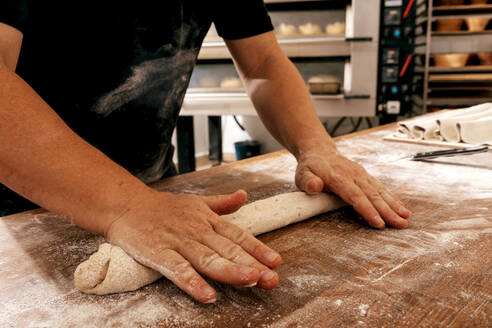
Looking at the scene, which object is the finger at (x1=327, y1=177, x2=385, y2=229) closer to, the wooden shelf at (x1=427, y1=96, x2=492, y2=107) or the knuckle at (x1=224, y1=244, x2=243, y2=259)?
the knuckle at (x1=224, y1=244, x2=243, y2=259)

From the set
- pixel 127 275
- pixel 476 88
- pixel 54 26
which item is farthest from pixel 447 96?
pixel 127 275

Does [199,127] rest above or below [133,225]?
below

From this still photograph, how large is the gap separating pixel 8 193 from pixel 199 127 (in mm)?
3376

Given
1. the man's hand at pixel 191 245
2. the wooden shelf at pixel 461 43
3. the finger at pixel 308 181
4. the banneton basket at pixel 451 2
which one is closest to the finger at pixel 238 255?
the man's hand at pixel 191 245

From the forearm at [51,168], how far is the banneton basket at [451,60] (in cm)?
328

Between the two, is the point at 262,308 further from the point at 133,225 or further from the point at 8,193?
the point at 8,193

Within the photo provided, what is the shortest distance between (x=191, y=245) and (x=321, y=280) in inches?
8.0

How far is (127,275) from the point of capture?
1.87 ft

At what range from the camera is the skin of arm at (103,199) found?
0.58 meters

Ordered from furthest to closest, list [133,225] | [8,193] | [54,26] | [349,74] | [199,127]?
[199,127] < [349,74] < [8,193] < [54,26] < [133,225]

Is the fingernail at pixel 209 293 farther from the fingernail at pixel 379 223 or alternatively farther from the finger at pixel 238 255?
the fingernail at pixel 379 223

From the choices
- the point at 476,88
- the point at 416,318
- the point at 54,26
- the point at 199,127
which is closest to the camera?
the point at 416,318

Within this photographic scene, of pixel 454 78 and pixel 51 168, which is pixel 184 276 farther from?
pixel 454 78

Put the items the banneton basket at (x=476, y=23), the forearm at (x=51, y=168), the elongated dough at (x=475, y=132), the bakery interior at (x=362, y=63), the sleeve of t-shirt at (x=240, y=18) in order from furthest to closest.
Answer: the banneton basket at (x=476, y=23) < the bakery interior at (x=362, y=63) < the elongated dough at (x=475, y=132) < the sleeve of t-shirt at (x=240, y=18) < the forearm at (x=51, y=168)
